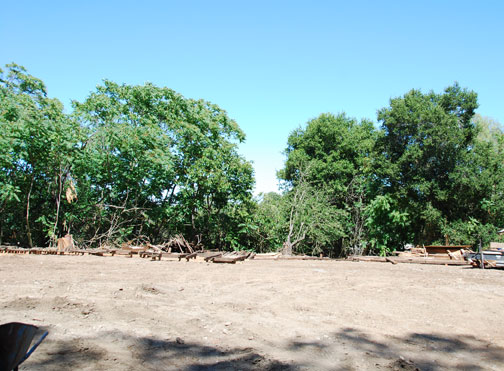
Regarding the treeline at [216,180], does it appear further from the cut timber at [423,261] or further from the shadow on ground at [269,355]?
the shadow on ground at [269,355]

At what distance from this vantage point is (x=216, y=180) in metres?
17.3

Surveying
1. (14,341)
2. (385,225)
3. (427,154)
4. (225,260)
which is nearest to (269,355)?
(14,341)

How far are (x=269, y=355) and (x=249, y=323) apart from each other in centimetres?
119

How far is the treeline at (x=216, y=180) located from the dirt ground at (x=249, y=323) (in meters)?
7.43

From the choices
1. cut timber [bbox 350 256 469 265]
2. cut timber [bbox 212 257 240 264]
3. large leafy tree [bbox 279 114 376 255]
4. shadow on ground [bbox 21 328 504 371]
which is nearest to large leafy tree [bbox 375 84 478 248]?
large leafy tree [bbox 279 114 376 255]

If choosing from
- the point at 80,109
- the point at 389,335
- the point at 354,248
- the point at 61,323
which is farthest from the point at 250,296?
the point at 354,248

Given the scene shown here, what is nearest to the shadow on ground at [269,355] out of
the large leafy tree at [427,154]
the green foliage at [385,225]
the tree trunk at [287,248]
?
the tree trunk at [287,248]

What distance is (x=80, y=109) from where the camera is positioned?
17.3 metres

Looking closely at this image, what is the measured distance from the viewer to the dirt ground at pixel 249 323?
3.39 metres

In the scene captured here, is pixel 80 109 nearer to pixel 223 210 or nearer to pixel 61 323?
pixel 223 210

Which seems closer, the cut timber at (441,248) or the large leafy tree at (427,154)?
the cut timber at (441,248)

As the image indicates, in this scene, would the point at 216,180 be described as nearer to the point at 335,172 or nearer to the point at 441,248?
the point at 335,172

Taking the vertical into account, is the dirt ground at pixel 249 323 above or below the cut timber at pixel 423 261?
below

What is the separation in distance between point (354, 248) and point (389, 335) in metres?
18.1
